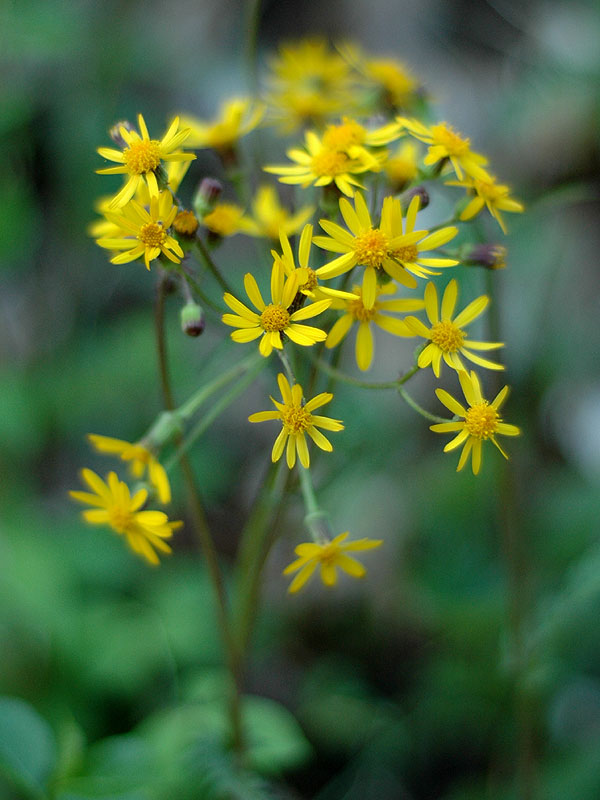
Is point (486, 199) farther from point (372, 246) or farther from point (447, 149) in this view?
point (372, 246)

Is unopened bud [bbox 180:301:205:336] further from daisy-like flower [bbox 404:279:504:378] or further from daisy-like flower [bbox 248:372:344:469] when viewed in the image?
daisy-like flower [bbox 404:279:504:378]

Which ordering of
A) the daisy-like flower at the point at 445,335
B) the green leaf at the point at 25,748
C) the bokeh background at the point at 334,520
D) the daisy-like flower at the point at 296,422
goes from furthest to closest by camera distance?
the bokeh background at the point at 334,520
the green leaf at the point at 25,748
the daisy-like flower at the point at 445,335
the daisy-like flower at the point at 296,422

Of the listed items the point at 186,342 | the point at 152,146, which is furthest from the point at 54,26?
the point at 152,146

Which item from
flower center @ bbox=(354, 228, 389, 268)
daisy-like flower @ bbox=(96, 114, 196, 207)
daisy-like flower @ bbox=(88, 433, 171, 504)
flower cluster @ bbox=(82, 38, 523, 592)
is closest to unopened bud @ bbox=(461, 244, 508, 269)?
flower cluster @ bbox=(82, 38, 523, 592)

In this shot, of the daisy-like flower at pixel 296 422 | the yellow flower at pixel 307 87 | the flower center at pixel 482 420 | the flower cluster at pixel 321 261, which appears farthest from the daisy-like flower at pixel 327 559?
the yellow flower at pixel 307 87

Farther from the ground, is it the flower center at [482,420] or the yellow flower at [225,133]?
the yellow flower at [225,133]

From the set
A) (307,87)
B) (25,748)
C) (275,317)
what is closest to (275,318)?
(275,317)

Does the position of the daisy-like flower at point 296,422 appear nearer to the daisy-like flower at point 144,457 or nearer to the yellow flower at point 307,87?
the daisy-like flower at point 144,457
